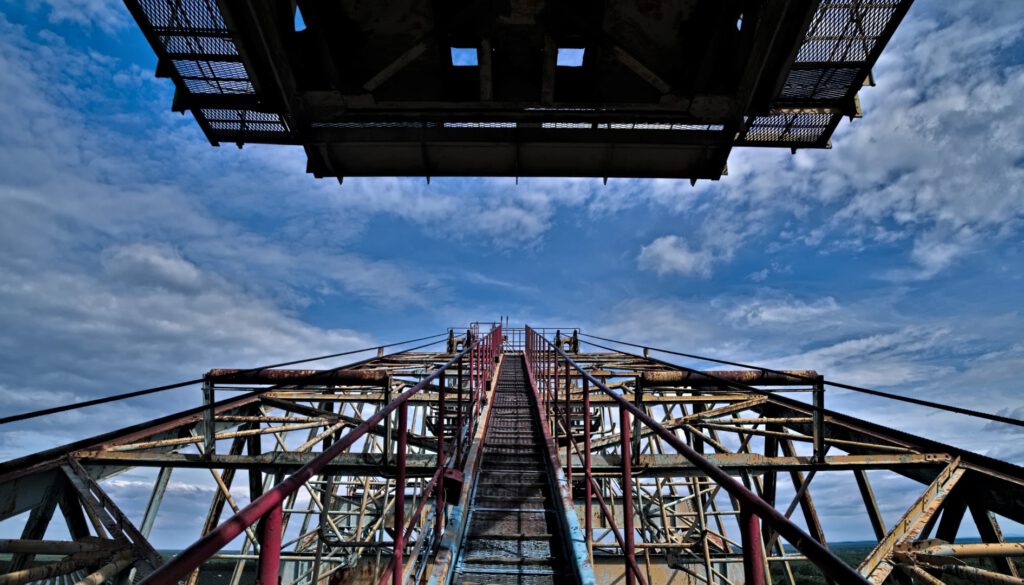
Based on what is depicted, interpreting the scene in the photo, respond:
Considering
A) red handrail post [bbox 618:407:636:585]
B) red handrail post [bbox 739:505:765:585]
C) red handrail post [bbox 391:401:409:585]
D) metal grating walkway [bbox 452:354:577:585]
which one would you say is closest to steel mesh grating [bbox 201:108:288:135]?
red handrail post [bbox 391:401:409:585]

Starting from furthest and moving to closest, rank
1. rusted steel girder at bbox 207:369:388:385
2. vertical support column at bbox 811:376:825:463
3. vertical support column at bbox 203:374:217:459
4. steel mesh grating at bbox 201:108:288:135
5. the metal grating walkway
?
1. steel mesh grating at bbox 201:108:288:135
2. rusted steel girder at bbox 207:369:388:385
3. vertical support column at bbox 203:374:217:459
4. vertical support column at bbox 811:376:825:463
5. the metal grating walkway

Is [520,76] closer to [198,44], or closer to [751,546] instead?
[198,44]

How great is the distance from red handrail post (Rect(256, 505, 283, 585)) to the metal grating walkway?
2938 millimetres

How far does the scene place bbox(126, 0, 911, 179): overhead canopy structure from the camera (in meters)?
6.06

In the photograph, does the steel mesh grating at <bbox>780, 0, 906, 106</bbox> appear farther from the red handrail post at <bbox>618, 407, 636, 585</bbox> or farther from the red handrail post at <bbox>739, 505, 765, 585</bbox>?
the red handrail post at <bbox>739, 505, 765, 585</bbox>

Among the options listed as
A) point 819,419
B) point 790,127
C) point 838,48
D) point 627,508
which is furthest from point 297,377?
point 838,48

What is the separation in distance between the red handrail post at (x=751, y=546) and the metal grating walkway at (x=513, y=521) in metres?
2.70

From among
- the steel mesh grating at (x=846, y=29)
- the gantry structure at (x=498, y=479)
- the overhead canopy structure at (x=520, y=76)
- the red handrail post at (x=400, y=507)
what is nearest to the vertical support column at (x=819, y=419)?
the gantry structure at (x=498, y=479)

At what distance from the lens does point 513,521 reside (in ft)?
17.0

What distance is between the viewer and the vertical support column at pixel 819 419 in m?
6.46

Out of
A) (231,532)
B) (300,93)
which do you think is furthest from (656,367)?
(231,532)

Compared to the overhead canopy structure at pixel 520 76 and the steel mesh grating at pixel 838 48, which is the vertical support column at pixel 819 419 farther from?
the steel mesh grating at pixel 838 48

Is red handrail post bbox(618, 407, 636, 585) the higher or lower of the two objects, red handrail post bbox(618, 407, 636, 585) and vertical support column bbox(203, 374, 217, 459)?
the lower

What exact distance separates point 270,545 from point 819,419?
6.73 metres
